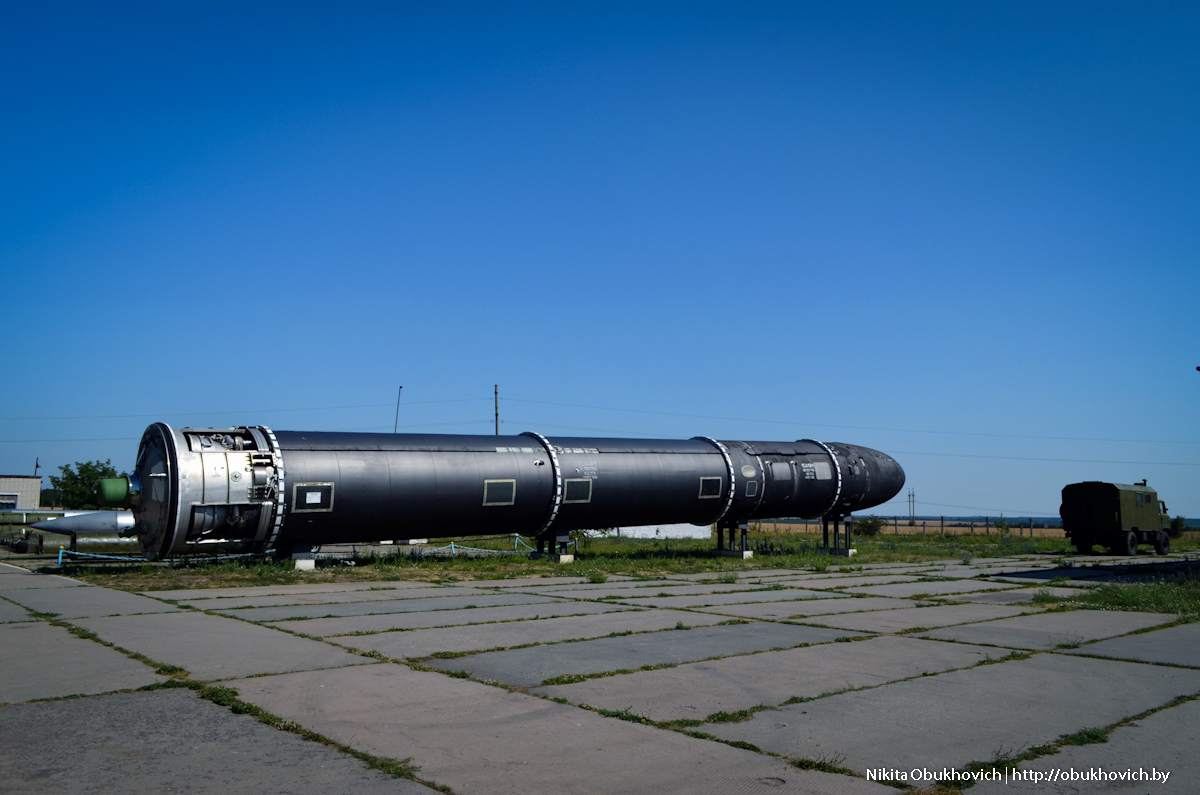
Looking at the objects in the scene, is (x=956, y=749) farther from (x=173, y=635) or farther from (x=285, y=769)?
(x=173, y=635)

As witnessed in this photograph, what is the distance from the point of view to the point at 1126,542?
33.0 m

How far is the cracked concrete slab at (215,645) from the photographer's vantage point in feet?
29.1

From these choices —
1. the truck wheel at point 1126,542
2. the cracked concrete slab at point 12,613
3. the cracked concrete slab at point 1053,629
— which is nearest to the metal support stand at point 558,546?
the cracked concrete slab at point 12,613

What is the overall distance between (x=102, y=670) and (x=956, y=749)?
800cm

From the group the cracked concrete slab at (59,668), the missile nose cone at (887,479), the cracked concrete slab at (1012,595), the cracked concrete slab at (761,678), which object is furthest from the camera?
the missile nose cone at (887,479)

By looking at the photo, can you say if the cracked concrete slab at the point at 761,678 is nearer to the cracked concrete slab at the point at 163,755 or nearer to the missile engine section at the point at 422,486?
the cracked concrete slab at the point at 163,755

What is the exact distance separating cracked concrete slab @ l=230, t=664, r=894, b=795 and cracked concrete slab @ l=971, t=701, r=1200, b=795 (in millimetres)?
1131

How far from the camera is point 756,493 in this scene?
1123 inches

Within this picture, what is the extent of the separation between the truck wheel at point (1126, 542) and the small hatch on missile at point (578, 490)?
2230 cm

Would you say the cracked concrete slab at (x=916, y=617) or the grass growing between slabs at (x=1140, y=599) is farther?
the grass growing between slabs at (x=1140, y=599)

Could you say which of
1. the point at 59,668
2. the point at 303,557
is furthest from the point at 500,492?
the point at 59,668

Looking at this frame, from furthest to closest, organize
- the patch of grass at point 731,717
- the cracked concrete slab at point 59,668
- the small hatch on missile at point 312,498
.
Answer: the small hatch on missile at point 312,498 < the cracked concrete slab at point 59,668 < the patch of grass at point 731,717

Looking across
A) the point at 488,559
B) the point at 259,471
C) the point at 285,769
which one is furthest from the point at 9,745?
the point at 488,559

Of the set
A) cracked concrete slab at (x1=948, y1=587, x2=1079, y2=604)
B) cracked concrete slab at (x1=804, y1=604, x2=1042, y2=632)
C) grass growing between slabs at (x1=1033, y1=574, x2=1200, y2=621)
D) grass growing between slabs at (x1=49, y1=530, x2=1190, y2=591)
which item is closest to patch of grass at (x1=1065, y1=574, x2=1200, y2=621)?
grass growing between slabs at (x1=1033, y1=574, x2=1200, y2=621)
